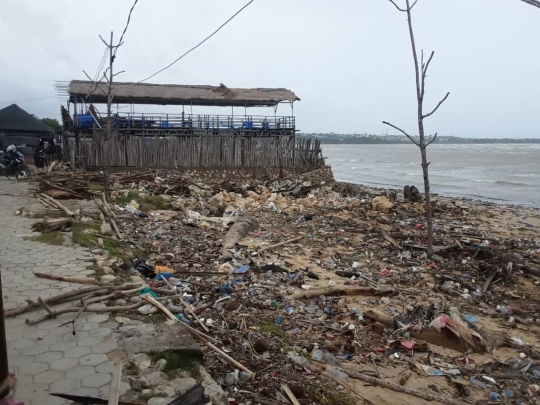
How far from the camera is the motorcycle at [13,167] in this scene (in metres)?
13.5

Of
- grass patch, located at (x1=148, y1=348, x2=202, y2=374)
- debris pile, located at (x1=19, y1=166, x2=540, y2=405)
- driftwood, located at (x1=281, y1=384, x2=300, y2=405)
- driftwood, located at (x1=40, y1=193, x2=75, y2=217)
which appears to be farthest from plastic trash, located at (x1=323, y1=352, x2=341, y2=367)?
driftwood, located at (x1=40, y1=193, x2=75, y2=217)

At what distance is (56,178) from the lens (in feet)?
36.5

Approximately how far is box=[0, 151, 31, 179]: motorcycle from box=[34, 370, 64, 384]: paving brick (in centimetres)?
1283

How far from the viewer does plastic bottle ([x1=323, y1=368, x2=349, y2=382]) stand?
10.9 ft

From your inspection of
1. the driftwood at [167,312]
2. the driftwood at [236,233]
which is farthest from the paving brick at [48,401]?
the driftwood at [236,233]

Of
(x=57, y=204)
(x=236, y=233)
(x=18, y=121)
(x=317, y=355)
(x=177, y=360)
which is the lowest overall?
(x=317, y=355)

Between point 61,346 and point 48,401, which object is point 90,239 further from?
point 48,401

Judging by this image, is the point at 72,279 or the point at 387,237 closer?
the point at 72,279

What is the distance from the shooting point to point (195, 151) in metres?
18.5

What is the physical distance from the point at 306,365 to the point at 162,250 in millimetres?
4103

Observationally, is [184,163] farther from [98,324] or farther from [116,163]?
[98,324]

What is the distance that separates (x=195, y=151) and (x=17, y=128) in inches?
397

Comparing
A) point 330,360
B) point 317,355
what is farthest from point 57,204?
point 330,360

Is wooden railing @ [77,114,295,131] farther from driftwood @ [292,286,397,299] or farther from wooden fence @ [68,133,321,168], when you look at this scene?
driftwood @ [292,286,397,299]
